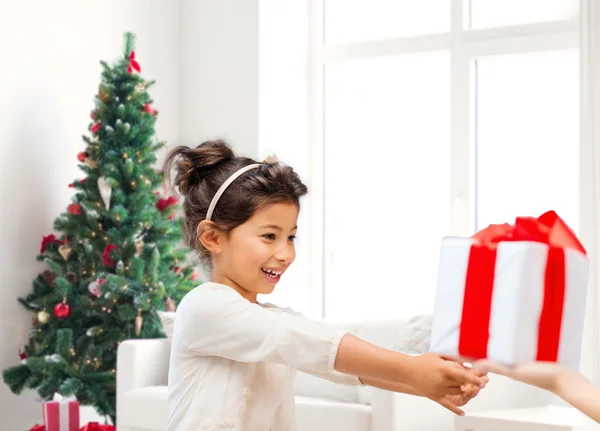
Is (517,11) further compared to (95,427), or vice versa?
(517,11)

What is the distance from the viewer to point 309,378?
4000mm

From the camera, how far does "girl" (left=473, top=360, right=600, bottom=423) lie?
1.23 meters

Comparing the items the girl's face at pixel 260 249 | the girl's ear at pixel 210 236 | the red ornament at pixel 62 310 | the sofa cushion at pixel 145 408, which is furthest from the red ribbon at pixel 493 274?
the red ornament at pixel 62 310

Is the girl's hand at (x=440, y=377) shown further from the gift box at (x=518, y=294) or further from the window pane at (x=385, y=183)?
the window pane at (x=385, y=183)

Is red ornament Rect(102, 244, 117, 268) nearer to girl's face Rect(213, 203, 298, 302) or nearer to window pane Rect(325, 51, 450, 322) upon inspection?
window pane Rect(325, 51, 450, 322)

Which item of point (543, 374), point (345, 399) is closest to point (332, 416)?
point (345, 399)

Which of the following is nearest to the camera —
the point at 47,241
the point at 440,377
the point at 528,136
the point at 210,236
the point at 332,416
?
the point at 440,377

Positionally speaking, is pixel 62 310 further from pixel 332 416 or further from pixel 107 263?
pixel 332 416

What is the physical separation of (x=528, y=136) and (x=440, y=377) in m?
3.44

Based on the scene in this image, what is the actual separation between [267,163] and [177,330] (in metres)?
0.37

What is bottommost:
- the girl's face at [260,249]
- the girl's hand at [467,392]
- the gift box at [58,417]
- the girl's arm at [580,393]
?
the gift box at [58,417]

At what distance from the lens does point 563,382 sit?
1.28 meters

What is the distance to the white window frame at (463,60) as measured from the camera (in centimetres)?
461

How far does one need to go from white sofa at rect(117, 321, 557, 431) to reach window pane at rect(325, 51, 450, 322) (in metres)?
1.20
